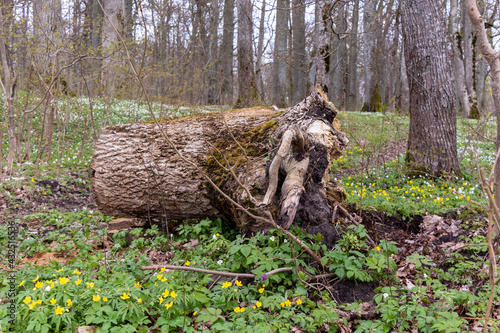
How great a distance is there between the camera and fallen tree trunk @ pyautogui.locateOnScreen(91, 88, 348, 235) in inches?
137

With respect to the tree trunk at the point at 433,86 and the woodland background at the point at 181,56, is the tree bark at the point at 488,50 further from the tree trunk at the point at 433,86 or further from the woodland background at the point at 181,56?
the tree trunk at the point at 433,86

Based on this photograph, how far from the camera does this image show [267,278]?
2740 millimetres

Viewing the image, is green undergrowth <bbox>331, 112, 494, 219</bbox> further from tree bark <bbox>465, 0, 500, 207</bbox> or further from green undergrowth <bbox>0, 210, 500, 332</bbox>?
tree bark <bbox>465, 0, 500, 207</bbox>

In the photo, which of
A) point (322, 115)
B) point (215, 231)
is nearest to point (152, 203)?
point (215, 231)

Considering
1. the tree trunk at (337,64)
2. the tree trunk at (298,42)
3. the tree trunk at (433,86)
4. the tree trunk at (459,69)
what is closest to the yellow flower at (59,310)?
the tree trunk at (433,86)

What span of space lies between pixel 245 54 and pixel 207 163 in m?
7.11

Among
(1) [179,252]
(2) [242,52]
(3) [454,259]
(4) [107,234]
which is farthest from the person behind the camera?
(2) [242,52]

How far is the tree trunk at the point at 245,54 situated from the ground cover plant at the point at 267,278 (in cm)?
634

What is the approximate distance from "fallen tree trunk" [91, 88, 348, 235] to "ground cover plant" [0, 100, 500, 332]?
0.97 feet

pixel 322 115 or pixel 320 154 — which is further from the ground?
pixel 322 115

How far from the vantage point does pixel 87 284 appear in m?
2.50

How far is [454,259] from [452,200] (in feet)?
6.07

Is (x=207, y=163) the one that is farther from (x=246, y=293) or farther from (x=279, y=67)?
(x=279, y=67)

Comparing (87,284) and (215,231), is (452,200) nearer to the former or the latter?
(215,231)
